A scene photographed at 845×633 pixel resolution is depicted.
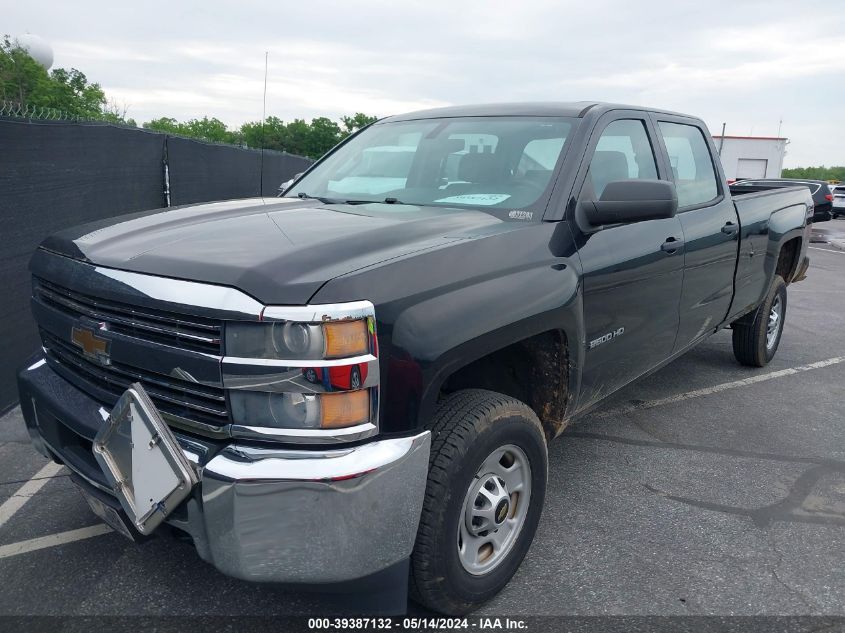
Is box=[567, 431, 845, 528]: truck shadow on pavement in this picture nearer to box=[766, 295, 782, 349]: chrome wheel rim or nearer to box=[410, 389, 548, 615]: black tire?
box=[410, 389, 548, 615]: black tire

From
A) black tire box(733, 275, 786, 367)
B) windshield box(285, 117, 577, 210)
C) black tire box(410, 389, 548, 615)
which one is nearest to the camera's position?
black tire box(410, 389, 548, 615)

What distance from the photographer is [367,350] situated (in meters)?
2.03

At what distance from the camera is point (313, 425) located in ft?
6.56

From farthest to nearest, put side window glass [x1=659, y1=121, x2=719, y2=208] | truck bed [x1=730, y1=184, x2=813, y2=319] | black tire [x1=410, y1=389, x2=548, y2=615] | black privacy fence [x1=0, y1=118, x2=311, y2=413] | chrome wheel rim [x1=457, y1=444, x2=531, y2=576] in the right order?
truck bed [x1=730, y1=184, x2=813, y2=319], black privacy fence [x1=0, y1=118, x2=311, y2=413], side window glass [x1=659, y1=121, x2=719, y2=208], chrome wheel rim [x1=457, y1=444, x2=531, y2=576], black tire [x1=410, y1=389, x2=548, y2=615]

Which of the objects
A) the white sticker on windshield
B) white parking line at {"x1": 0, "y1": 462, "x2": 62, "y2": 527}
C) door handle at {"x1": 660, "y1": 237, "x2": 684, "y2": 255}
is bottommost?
white parking line at {"x1": 0, "y1": 462, "x2": 62, "y2": 527}

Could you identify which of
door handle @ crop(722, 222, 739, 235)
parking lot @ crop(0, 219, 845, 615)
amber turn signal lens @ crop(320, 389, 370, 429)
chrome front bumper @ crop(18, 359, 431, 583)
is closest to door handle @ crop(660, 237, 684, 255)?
door handle @ crop(722, 222, 739, 235)

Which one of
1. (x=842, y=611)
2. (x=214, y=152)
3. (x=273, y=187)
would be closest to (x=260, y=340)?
(x=842, y=611)

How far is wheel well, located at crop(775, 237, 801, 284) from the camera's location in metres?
5.82

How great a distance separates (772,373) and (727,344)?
0.90 metres

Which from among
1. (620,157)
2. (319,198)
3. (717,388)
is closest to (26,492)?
(319,198)

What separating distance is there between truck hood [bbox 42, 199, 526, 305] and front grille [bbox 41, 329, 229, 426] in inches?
12.6

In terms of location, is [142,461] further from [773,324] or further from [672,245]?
[773,324]

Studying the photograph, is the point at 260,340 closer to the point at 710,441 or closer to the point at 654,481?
the point at 654,481

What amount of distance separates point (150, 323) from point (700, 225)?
3179mm
